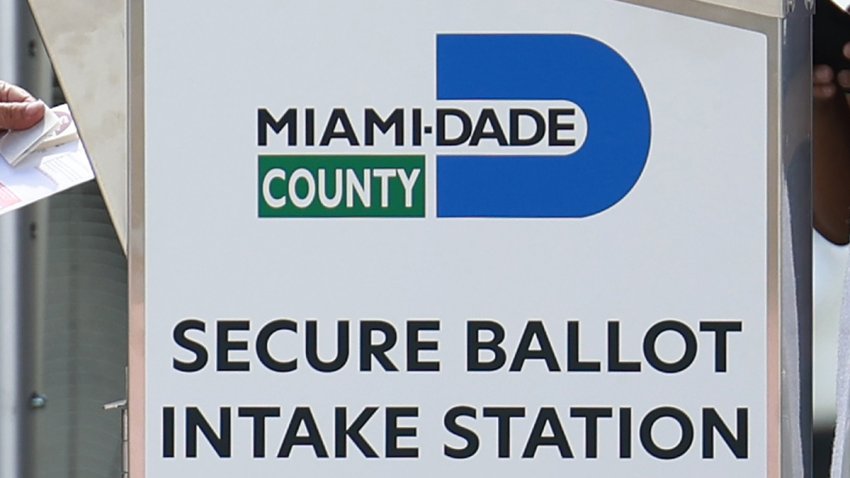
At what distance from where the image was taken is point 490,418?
1.23 metres

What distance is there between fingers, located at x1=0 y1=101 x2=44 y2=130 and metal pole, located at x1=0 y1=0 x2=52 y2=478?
2.22ft

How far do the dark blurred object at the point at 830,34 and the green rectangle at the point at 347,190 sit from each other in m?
0.51

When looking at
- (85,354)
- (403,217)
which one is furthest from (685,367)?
(85,354)

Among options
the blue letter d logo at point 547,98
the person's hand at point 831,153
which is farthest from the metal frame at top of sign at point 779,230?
the person's hand at point 831,153

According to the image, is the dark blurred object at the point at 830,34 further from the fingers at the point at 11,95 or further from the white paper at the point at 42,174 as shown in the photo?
the fingers at the point at 11,95

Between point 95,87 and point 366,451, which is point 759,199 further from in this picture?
point 95,87

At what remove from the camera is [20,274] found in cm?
243

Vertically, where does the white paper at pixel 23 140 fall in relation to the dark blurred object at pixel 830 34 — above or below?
below

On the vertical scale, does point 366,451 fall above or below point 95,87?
below

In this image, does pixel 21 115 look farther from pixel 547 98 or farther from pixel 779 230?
pixel 779 230

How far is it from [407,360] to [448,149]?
188 millimetres

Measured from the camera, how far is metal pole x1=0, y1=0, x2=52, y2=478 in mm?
2418

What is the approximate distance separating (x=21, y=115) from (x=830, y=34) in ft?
3.09

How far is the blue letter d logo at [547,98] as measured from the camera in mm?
1216
